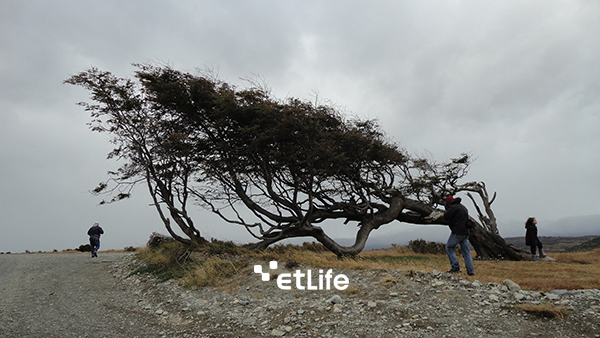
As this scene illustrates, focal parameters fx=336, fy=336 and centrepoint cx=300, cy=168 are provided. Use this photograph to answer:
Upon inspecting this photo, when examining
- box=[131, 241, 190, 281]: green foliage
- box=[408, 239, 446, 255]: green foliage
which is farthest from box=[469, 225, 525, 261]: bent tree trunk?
box=[131, 241, 190, 281]: green foliage

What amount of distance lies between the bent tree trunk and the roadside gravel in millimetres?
10861

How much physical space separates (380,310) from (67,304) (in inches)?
319

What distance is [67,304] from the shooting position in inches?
348

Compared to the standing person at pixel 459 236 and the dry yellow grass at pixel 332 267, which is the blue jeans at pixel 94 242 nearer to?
the dry yellow grass at pixel 332 267

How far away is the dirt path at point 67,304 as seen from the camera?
6887mm

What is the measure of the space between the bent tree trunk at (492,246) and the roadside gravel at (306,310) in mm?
10861

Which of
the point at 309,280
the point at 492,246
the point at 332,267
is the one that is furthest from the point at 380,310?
the point at 492,246

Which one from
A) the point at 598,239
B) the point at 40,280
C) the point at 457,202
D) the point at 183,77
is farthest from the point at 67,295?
Answer: the point at 598,239

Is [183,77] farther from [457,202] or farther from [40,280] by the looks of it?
[457,202]

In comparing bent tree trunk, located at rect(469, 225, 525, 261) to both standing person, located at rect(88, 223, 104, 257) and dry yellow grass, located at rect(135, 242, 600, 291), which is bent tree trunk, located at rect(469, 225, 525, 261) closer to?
dry yellow grass, located at rect(135, 242, 600, 291)

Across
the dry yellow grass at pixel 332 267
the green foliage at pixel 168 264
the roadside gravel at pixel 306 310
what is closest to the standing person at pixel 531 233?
the dry yellow grass at pixel 332 267

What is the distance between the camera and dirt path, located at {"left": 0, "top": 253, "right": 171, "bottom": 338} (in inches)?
271

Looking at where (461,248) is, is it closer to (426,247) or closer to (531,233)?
(531,233)

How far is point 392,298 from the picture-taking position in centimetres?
688
